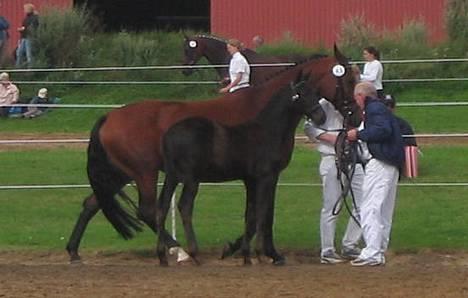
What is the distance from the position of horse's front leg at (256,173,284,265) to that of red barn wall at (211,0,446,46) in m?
16.8

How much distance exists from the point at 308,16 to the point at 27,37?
711 cm

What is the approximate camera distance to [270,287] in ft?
37.1

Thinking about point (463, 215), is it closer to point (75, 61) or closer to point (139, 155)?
point (139, 155)

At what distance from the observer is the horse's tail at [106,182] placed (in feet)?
45.8

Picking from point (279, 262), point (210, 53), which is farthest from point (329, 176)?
point (210, 53)

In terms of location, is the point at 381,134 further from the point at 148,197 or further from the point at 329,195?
the point at 148,197

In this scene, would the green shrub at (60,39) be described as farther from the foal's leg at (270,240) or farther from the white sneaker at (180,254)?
the foal's leg at (270,240)

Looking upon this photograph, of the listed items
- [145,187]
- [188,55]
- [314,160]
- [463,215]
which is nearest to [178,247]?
[145,187]

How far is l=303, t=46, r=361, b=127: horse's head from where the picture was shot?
1366cm

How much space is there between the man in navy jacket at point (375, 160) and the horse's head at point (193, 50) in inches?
410

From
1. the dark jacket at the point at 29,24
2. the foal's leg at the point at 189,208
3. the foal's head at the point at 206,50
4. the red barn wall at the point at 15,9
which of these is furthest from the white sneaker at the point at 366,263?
the red barn wall at the point at 15,9

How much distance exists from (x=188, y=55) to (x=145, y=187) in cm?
1032

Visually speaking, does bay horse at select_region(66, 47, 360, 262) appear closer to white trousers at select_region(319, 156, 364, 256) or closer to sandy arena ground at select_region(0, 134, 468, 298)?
white trousers at select_region(319, 156, 364, 256)

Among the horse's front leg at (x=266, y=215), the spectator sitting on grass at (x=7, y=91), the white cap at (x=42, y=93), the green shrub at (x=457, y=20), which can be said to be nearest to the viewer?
the horse's front leg at (x=266, y=215)
